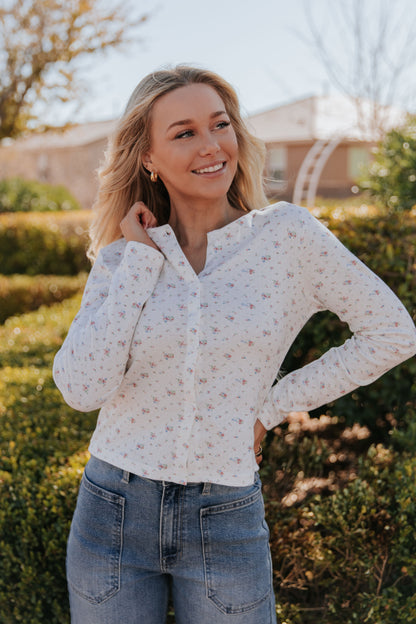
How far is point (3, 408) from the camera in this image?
3.62 metres

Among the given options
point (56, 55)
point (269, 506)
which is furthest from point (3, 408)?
point (56, 55)

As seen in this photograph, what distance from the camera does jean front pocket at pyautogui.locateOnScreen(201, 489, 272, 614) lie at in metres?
1.82

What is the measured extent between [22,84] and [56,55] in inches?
34.6

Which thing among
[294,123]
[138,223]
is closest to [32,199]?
[138,223]

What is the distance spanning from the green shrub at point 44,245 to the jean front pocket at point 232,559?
8.34m

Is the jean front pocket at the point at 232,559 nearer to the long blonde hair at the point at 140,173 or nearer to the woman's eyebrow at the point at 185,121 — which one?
the long blonde hair at the point at 140,173

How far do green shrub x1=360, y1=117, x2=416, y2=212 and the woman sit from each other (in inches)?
115

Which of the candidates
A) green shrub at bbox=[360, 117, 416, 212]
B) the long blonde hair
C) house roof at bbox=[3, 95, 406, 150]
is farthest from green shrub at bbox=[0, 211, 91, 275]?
house roof at bbox=[3, 95, 406, 150]

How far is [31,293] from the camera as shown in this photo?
833 cm

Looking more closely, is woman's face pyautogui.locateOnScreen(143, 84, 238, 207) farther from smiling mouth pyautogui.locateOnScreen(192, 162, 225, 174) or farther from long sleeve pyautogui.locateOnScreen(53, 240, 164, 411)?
long sleeve pyautogui.locateOnScreen(53, 240, 164, 411)

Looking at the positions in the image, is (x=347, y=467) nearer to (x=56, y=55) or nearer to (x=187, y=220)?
(x=187, y=220)

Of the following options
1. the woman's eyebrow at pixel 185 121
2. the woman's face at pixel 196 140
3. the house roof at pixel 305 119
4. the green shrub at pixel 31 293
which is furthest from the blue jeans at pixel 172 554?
the house roof at pixel 305 119

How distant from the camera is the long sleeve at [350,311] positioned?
1883 mm

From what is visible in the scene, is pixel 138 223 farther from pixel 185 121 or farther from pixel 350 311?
pixel 350 311
